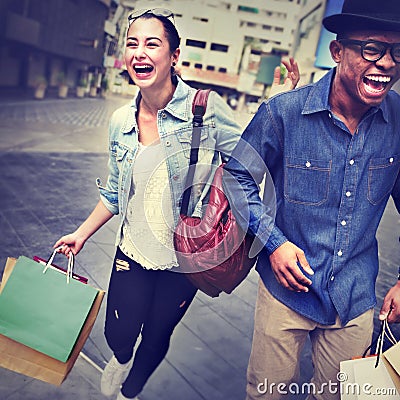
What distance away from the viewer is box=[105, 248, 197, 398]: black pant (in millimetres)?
1963

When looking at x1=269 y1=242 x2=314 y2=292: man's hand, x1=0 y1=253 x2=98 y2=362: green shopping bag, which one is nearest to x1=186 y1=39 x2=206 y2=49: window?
x1=269 y1=242 x2=314 y2=292: man's hand

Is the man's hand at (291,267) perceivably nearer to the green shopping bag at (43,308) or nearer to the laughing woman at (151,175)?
the laughing woman at (151,175)

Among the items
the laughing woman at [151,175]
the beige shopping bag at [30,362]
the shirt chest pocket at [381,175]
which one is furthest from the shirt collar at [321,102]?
the beige shopping bag at [30,362]

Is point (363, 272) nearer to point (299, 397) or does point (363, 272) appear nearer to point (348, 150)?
point (348, 150)

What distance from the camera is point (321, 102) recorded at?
1.56 metres

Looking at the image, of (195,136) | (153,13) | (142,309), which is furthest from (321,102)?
(142,309)

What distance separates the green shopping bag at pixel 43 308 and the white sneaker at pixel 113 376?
63 centimetres

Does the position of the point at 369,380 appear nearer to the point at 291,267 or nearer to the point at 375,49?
the point at 291,267

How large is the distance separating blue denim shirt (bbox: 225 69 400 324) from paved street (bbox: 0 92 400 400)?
475 mm

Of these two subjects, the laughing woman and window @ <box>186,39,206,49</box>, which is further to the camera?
window @ <box>186,39,206,49</box>

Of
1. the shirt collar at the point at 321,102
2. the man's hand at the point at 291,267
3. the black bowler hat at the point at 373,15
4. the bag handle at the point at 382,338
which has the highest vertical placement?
the black bowler hat at the point at 373,15

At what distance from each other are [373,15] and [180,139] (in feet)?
2.71

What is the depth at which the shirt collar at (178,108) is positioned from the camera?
1.83 metres

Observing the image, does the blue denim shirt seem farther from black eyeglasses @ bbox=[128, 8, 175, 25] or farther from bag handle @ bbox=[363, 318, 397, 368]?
black eyeglasses @ bbox=[128, 8, 175, 25]
